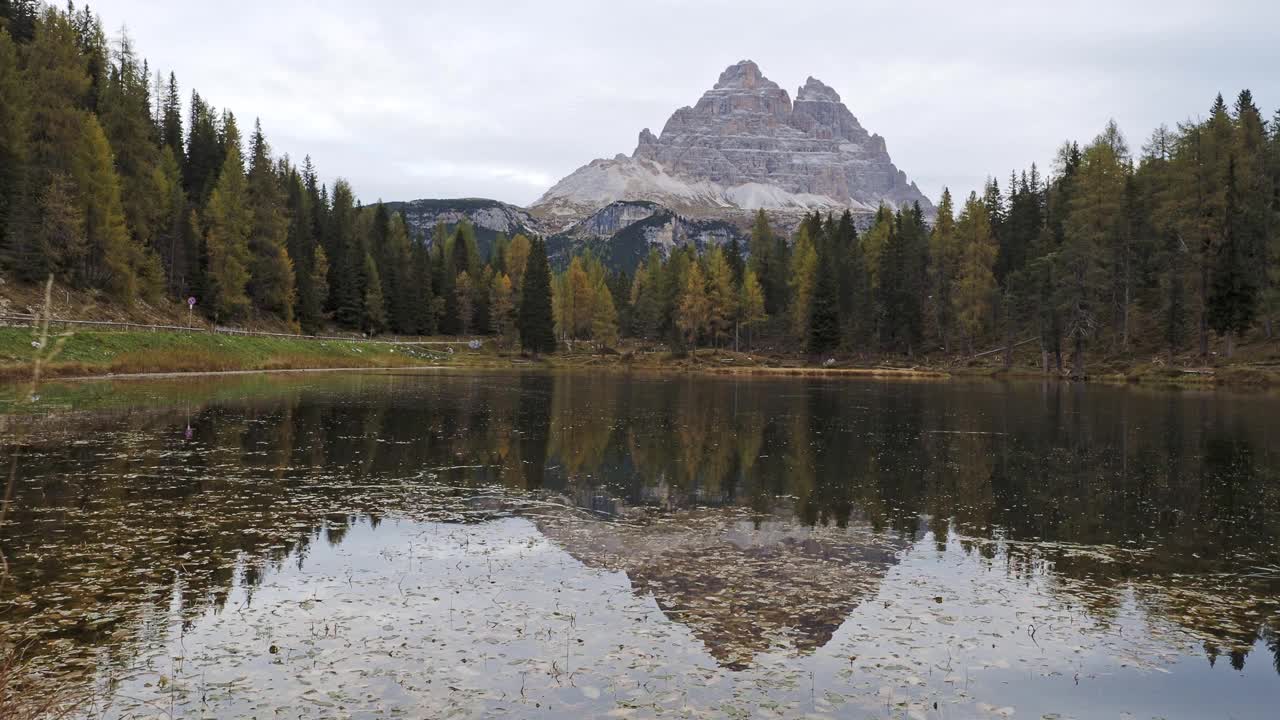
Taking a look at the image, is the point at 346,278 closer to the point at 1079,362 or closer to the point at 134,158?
the point at 134,158

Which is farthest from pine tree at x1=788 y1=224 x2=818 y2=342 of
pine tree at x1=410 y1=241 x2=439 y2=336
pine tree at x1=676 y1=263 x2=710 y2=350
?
pine tree at x1=410 y1=241 x2=439 y2=336

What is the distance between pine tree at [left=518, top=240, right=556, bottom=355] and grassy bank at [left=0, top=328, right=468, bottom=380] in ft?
74.2

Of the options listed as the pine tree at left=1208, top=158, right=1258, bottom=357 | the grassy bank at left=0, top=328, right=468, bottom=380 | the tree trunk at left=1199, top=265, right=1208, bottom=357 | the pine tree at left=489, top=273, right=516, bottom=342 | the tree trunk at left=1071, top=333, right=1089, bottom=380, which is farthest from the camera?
the pine tree at left=489, top=273, right=516, bottom=342

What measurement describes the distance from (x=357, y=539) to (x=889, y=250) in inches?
4018

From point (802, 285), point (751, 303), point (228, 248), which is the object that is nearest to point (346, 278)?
point (228, 248)

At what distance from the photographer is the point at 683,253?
452 ft

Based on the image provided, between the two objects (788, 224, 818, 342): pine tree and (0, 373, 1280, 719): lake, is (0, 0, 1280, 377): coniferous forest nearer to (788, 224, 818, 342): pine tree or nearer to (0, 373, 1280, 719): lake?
(788, 224, 818, 342): pine tree

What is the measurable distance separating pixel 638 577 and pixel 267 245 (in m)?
93.2

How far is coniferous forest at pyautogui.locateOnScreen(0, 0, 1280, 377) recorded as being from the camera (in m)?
68.1

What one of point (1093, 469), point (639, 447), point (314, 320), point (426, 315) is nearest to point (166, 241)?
point (314, 320)

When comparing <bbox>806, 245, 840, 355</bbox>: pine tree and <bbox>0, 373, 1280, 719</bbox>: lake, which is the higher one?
<bbox>806, 245, 840, 355</bbox>: pine tree

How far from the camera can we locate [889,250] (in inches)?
4210

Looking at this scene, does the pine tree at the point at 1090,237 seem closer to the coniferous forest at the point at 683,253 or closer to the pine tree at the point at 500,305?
the coniferous forest at the point at 683,253

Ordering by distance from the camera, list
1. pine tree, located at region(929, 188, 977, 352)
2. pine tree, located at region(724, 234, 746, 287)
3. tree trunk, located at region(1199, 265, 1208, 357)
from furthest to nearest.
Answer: pine tree, located at region(724, 234, 746, 287), pine tree, located at region(929, 188, 977, 352), tree trunk, located at region(1199, 265, 1208, 357)
